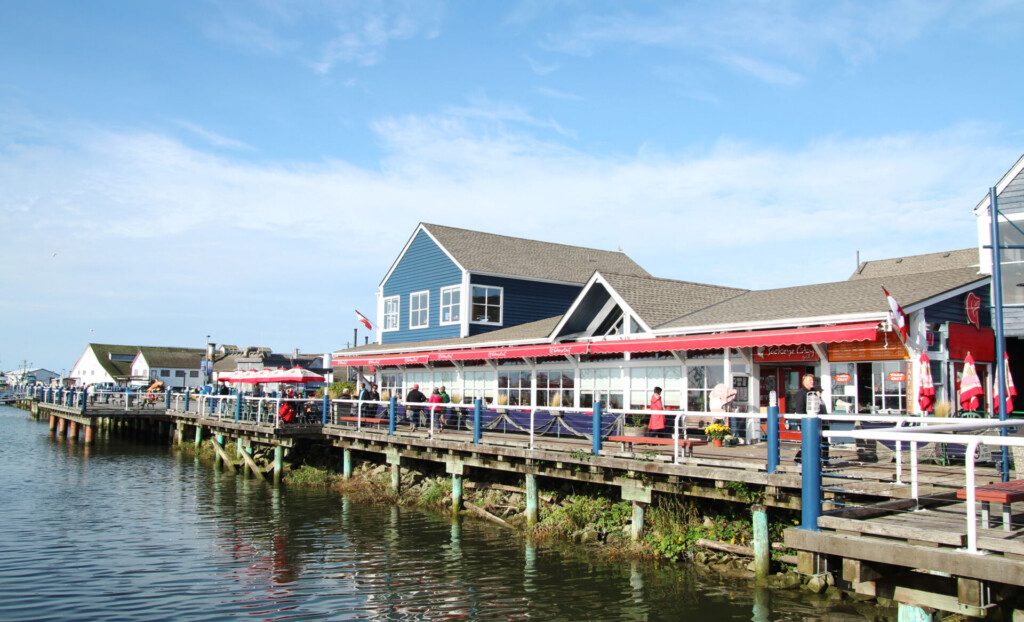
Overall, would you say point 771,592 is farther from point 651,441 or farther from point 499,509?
point 499,509

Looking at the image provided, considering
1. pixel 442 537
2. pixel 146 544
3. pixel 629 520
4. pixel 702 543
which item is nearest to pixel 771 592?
pixel 702 543

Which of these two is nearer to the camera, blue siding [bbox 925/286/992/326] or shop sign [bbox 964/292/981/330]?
blue siding [bbox 925/286/992/326]

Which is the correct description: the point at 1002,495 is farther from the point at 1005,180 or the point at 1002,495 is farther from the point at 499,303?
the point at 499,303

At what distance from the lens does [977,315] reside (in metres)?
19.3

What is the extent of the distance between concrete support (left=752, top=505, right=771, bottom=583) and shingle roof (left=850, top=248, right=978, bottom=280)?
20.3 meters

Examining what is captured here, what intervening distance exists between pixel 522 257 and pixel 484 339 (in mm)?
7344

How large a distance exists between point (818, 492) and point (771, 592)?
4.47 meters

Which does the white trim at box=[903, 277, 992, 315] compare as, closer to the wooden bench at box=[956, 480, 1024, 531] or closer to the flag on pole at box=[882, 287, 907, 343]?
the flag on pole at box=[882, 287, 907, 343]

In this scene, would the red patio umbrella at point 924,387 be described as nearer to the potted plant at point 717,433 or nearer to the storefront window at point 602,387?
the potted plant at point 717,433

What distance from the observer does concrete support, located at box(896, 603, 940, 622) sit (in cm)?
719

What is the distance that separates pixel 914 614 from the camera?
725cm

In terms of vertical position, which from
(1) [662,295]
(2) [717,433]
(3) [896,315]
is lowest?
(2) [717,433]

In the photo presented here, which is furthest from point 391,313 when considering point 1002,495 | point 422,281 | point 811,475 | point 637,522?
point 1002,495

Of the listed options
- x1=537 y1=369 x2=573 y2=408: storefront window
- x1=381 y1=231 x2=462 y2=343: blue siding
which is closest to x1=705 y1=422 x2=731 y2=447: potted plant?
x1=537 y1=369 x2=573 y2=408: storefront window
